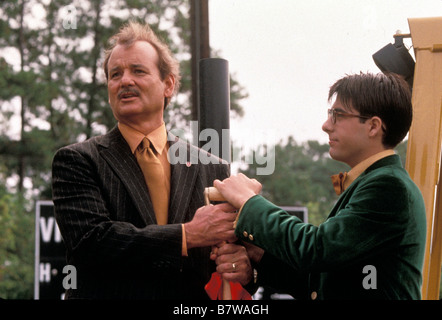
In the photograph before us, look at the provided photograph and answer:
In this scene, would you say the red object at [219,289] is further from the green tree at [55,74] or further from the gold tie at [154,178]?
the green tree at [55,74]

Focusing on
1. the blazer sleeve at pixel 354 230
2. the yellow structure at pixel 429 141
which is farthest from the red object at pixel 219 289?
the yellow structure at pixel 429 141

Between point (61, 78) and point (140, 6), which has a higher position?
point (140, 6)

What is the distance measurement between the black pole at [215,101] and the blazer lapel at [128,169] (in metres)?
0.33

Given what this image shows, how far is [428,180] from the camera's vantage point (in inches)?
88.2

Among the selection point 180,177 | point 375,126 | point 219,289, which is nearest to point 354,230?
point 375,126

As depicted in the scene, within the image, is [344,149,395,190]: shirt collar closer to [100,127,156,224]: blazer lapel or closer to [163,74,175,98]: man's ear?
[100,127,156,224]: blazer lapel

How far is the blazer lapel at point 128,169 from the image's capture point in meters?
2.20

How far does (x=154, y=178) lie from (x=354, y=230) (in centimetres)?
84

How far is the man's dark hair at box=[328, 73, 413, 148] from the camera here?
6.64 feet

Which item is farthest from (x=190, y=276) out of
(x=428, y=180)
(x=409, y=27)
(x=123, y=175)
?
(x=409, y=27)

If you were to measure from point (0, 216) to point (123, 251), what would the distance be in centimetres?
1248

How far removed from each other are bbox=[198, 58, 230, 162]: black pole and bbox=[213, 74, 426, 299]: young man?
0.31 m

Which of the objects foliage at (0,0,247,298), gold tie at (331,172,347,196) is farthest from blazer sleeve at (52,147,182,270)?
foliage at (0,0,247,298)
